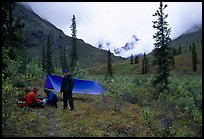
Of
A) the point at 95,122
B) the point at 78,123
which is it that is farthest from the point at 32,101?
the point at 95,122

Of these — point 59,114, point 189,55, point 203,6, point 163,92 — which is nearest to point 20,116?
point 59,114

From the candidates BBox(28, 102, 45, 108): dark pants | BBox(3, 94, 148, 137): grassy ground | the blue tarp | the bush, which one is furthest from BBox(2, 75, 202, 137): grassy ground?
the blue tarp

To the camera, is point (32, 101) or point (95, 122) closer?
point (95, 122)

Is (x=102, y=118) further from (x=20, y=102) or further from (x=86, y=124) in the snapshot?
(x=20, y=102)

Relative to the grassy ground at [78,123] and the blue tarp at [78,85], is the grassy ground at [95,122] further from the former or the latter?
the blue tarp at [78,85]

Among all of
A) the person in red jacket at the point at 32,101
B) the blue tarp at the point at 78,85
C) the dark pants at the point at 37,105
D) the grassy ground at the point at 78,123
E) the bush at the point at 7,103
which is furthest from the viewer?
the blue tarp at the point at 78,85

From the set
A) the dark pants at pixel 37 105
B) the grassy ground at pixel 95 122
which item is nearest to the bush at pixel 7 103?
the grassy ground at pixel 95 122

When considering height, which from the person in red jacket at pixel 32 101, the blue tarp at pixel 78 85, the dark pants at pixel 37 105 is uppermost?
the blue tarp at pixel 78 85

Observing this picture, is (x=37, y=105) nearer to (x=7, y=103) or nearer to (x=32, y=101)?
(x=32, y=101)
